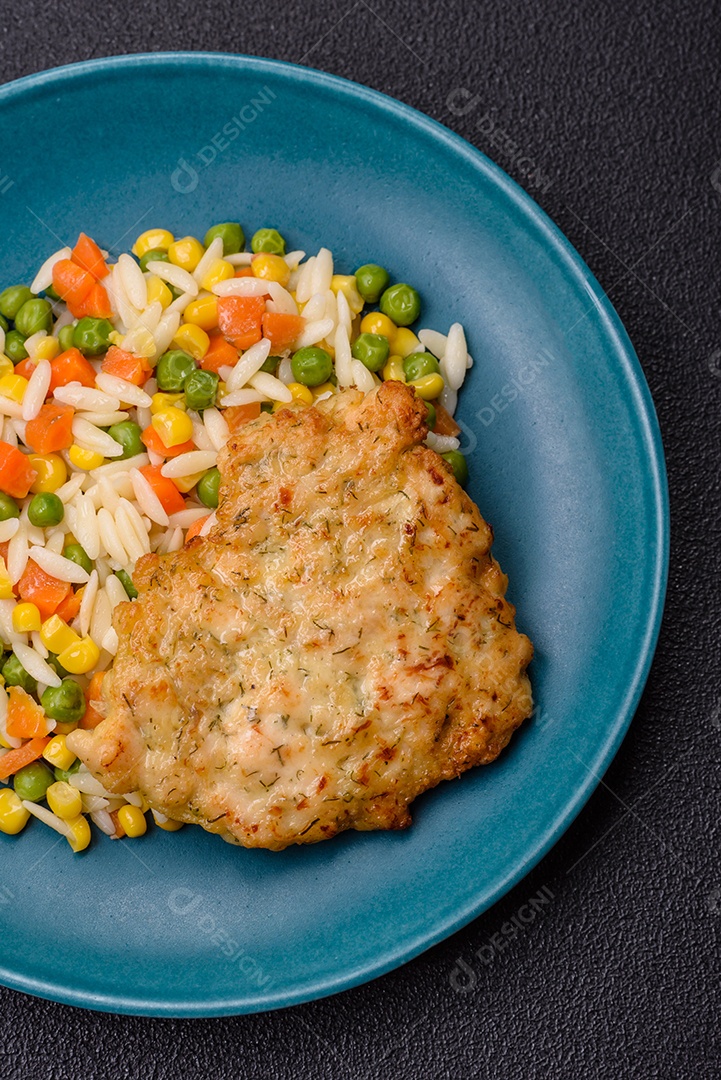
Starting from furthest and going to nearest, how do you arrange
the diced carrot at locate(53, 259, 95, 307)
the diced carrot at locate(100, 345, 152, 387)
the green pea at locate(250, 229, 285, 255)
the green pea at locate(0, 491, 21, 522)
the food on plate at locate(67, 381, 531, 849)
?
the green pea at locate(250, 229, 285, 255), the diced carrot at locate(53, 259, 95, 307), the diced carrot at locate(100, 345, 152, 387), the green pea at locate(0, 491, 21, 522), the food on plate at locate(67, 381, 531, 849)

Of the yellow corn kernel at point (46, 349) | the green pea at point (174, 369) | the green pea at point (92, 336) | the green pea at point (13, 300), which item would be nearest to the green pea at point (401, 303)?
the green pea at point (174, 369)

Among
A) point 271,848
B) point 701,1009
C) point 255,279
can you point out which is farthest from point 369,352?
point 701,1009

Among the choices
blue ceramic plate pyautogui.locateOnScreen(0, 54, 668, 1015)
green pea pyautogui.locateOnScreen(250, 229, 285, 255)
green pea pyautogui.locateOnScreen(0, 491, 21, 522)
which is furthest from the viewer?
green pea pyautogui.locateOnScreen(250, 229, 285, 255)

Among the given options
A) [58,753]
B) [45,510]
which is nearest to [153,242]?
[45,510]

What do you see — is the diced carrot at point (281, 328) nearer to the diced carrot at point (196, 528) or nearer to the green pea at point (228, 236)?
the green pea at point (228, 236)

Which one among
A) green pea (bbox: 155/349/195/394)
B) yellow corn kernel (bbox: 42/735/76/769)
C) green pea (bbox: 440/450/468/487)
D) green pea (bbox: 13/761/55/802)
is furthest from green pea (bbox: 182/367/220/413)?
green pea (bbox: 13/761/55/802)

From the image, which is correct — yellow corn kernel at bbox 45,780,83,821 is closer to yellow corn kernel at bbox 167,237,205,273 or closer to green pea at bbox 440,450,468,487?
green pea at bbox 440,450,468,487

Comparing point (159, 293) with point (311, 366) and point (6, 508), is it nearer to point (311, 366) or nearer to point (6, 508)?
point (311, 366)
